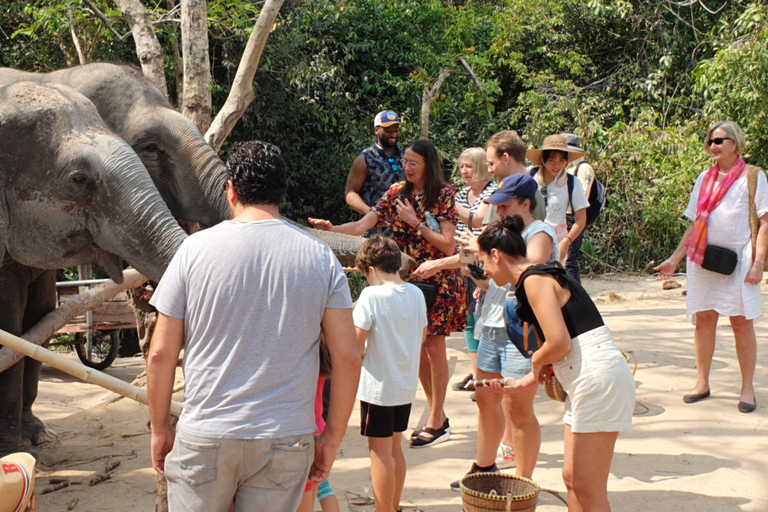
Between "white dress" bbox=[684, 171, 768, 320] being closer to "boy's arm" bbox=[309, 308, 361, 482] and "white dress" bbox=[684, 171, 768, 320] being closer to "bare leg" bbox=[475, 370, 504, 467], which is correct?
"bare leg" bbox=[475, 370, 504, 467]

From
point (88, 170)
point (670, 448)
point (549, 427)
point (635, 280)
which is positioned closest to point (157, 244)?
point (88, 170)

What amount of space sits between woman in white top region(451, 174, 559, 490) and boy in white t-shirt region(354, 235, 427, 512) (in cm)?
50

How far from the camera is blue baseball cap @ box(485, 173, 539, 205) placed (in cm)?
375

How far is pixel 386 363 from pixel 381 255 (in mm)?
534

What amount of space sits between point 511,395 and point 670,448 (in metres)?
1.67

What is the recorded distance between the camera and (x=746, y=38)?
42.3 ft

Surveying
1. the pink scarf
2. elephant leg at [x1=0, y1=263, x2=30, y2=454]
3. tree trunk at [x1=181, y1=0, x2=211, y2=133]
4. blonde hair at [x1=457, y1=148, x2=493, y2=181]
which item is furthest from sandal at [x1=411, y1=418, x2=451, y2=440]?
tree trunk at [x1=181, y1=0, x2=211, y2=133]

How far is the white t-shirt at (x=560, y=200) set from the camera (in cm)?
573

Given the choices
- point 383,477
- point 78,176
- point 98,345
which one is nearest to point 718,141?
point 383,477

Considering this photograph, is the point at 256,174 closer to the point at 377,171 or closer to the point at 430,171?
the point at 430,171

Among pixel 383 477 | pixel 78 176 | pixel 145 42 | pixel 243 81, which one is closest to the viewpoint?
pixel 383 477

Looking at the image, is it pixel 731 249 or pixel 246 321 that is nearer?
pixel 246 321

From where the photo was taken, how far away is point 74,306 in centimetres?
483

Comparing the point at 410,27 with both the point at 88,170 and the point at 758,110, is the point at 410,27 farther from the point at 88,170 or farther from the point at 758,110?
the point at 88,170
